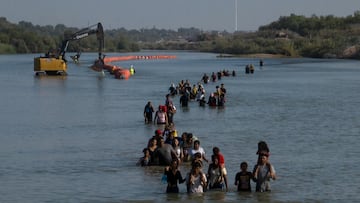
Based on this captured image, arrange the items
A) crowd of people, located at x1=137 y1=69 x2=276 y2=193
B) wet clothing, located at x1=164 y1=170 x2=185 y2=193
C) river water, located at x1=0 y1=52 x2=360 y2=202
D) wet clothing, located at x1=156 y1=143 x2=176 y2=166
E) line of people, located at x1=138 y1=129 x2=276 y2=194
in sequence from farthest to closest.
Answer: wet clothing, located at x1=156 y1=143 x2=176 y2=166
river water, located at x1=0 y1=52 x2=360 y2=202
wet clothing, located at x1=164 y1=170 x2=185 y2=193
crowd of people, located at x1=137 y1=69 x2=276 y2=193
line of people, located at x1=138 y1=129 x2=276 y2=194

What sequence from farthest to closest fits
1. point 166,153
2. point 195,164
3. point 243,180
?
point 166,153 → point 243,180 → point 195,164

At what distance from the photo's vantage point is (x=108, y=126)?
39.2 meters

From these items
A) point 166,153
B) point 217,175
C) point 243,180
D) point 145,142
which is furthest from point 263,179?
point 145,142

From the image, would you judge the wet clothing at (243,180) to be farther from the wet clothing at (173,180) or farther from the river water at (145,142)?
the wet clothing at (173,180)

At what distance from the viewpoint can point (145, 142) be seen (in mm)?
32500

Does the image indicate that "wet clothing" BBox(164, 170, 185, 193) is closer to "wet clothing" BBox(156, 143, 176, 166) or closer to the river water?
the river water

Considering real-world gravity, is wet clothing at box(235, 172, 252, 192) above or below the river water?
above

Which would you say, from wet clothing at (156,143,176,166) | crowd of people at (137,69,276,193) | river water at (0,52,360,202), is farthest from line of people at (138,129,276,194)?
wet clothing at (156,143,176,166)

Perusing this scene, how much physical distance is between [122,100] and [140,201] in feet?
118

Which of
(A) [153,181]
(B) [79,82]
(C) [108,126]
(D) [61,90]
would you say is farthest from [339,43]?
(A) [153,181]

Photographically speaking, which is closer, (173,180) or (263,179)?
(263,179)

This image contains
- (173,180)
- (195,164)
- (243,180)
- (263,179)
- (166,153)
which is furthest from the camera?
(166,153)

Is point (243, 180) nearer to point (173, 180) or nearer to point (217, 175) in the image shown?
point (217, 175)

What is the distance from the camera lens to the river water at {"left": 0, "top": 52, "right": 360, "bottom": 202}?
22766 mm
